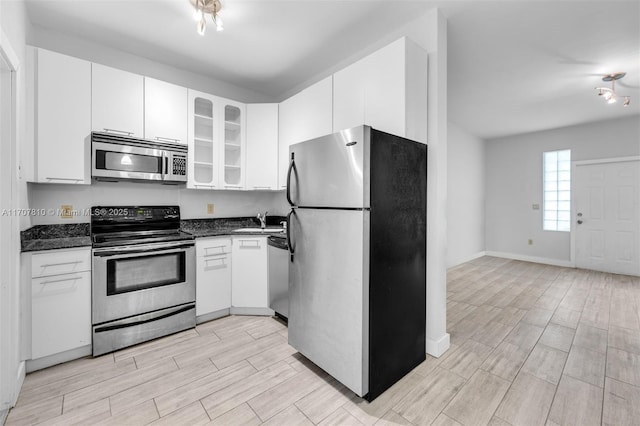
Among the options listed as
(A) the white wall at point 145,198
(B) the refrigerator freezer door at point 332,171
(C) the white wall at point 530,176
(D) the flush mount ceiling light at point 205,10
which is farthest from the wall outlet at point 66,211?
(C) the white wall at point 530,176

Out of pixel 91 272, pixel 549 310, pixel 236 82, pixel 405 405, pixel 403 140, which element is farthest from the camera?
pixel 236 82

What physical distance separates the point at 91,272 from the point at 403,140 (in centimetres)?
258

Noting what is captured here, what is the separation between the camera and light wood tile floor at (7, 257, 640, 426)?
1.60m

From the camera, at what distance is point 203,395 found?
1776 mm

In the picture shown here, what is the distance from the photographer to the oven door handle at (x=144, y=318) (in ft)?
7.39

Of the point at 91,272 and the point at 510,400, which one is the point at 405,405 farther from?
the point at 91,272

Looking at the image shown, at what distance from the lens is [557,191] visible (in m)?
5.64

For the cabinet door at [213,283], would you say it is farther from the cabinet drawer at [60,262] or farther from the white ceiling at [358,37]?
the white ceiling at [358,37]

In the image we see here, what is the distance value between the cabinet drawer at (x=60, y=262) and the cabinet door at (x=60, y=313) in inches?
1.5

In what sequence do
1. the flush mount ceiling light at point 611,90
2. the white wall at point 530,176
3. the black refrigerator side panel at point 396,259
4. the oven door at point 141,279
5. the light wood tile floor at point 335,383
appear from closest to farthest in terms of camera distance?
1. the light wood tile floor at point 335,383
2. the black refrigerator side panel at point 396,259
3. the oven door at point 141,279
4. the flush mount ceiling light at point 611,90
5. the white wall at point 530,176

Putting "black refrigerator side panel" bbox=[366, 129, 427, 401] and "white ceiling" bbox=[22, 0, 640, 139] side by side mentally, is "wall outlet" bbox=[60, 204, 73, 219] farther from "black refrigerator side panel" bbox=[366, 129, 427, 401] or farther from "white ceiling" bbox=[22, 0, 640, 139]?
"black refrigerator side panel" bbox=[366, 129, 427, 401]

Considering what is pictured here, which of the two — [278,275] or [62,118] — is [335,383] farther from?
[62,118]

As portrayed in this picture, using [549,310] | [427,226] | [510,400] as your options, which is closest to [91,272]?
[427,226]

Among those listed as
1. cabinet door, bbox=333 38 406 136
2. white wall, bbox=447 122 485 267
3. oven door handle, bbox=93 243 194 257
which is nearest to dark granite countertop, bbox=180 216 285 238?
oven door handle, bbox=93 243 194 257
